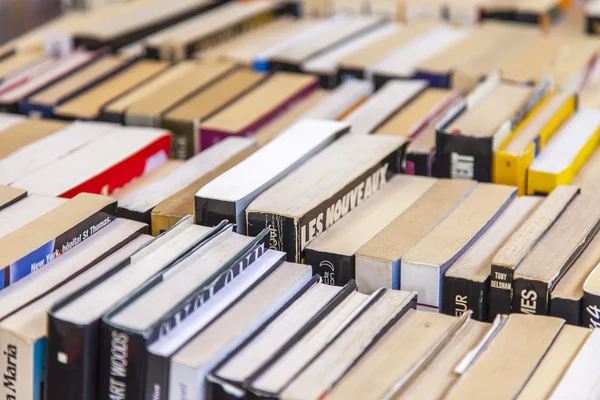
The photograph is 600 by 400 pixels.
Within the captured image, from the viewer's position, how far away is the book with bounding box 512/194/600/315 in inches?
69.4

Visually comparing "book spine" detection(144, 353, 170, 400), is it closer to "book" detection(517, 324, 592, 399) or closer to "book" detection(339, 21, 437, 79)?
"book" detection(517, 324, 592, 399)

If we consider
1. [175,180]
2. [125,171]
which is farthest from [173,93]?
[175,180]

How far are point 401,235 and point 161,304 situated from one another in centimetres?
56

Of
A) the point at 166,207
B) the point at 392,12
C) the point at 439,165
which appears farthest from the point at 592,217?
the point at 392,12

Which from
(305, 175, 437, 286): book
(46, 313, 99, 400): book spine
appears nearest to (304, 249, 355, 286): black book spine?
(305, 175, 437, 286): book

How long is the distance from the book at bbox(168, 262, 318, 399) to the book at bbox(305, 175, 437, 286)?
0.10 m

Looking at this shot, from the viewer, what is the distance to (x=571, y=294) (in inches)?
68.8

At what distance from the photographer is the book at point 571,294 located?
5.69 feet

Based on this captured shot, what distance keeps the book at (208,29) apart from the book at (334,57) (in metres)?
0.43

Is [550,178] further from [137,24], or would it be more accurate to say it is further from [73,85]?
[137,24]

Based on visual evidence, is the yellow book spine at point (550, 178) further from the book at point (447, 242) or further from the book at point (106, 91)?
the book at point (106, 91)

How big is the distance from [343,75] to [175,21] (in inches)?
34.8

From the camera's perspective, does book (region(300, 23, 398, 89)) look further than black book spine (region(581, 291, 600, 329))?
Yes

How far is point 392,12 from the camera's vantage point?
3.72 m
